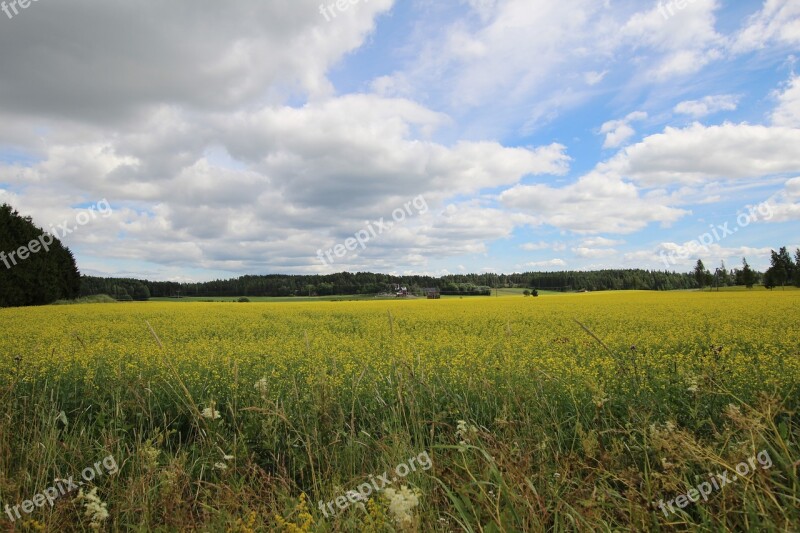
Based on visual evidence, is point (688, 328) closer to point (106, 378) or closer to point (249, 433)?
point (249, 433)

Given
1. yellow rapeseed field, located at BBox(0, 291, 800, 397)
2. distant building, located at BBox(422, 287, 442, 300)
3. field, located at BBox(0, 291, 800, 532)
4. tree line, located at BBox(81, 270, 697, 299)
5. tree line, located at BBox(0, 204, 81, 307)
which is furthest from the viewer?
tree line, located at BBox(81, 270, 697, 299)

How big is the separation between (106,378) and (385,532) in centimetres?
603

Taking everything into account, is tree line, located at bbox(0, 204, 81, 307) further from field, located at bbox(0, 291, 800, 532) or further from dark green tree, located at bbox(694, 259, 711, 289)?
dark green tree, located at bbox(694, 259, 711, 289)

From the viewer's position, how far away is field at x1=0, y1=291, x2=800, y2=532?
2598 millimetres

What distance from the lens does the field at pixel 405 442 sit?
102 inches

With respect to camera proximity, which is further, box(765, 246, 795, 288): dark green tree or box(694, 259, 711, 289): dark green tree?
box(694, 259, 711, 289): dark green tree

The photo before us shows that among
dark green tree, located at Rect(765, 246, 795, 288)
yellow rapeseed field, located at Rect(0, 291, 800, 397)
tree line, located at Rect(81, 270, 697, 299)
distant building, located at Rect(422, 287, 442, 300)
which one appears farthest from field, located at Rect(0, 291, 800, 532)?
dark green tree, located at Rect(765, 246, 795, 288)

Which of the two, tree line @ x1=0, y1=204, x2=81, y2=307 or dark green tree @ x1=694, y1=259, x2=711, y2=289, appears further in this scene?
dark green tree @ x1=694, y1=259, x2=711, y2=289

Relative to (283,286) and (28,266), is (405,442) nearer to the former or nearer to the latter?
(28,266)

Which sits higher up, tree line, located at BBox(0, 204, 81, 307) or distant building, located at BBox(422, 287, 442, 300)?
tree line, located at BBox(0, 204, 81, 307)

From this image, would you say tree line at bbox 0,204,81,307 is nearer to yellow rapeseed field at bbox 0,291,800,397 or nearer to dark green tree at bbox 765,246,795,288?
yellow rapeseed field at bbox 0,291,800,397

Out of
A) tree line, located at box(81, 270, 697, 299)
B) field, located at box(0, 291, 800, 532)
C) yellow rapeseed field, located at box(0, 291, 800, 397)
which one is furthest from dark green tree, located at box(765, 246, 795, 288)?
field, located at box(0, 291, 800, 532)

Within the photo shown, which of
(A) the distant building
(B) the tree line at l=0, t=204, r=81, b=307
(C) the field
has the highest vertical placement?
(B) the tree line at l=0, t=204, r=81, b=307

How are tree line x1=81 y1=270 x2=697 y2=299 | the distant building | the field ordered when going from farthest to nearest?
tree line x1=81 y1=270 x2=697 y2=299 < the distant building < the field
